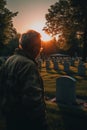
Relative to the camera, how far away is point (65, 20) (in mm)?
52844

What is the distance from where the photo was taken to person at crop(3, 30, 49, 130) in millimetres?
4324

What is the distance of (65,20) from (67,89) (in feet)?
134

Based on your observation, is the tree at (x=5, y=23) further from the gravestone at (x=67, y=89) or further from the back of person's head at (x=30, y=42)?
the back of person's head at (x=30, y=42)

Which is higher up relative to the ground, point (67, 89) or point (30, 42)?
point (30, 42)

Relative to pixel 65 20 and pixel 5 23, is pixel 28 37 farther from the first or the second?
pixel 65 20

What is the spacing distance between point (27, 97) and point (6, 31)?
4539cm

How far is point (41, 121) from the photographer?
4387 millimetres

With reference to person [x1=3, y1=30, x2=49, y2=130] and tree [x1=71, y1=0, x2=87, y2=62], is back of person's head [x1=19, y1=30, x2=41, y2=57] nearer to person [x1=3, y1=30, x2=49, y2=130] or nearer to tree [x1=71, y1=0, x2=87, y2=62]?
person [x1=3, y1=30, x2=49, y2=130]

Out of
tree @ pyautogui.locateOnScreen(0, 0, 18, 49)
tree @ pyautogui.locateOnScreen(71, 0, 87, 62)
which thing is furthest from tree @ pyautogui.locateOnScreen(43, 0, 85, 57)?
tree @ pyautogui.locateOnScreen(0, 0, 18, 49)

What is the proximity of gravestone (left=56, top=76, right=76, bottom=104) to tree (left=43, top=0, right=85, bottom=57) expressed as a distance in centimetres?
3796

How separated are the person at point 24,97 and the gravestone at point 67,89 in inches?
322

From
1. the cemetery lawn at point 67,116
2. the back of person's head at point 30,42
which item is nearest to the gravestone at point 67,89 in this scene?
the cemetery lawn at point 67,116

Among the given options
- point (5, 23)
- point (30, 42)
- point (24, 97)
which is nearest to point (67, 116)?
point (30, 42)

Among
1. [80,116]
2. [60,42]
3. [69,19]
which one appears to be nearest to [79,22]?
[69,19]
